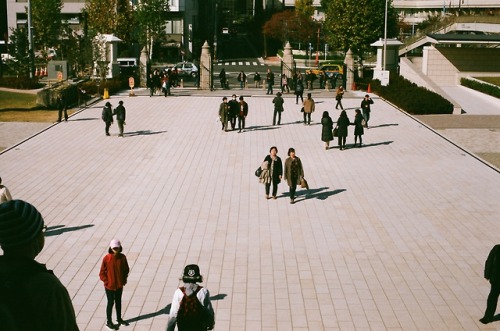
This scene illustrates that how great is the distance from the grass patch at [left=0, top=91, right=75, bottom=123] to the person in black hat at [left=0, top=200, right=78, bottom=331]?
29502 millimetres

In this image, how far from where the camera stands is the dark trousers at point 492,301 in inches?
407

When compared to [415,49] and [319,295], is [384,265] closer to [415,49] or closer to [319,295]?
[319,295]

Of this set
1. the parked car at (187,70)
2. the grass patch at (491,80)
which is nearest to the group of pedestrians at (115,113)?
the grass patch at (491,80)

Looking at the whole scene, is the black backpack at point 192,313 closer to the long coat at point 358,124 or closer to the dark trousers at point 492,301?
the dark trousers at point 492,301

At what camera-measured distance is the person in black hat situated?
246cm

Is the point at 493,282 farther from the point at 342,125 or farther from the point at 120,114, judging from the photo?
the point at 120,114

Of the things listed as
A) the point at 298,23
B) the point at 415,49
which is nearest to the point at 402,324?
the point at 415,49

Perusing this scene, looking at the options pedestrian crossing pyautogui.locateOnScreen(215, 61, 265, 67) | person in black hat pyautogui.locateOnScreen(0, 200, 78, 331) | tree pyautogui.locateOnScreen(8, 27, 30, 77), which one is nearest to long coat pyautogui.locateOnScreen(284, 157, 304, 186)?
person in black hat pyautogui.locateOnScreen(0, 200, 78, 331)

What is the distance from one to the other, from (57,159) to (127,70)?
28.4m

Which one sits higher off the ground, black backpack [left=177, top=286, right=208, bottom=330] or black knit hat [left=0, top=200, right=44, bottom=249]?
black knit hat [left=0, top=200, right=44, bottom=249]

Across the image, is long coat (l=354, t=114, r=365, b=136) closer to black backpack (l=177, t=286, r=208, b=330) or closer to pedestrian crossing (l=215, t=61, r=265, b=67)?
black backpack (l=177, t=286, r=208, b=330)

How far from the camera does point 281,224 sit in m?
15.6

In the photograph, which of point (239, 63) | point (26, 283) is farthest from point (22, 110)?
point (239, 63)

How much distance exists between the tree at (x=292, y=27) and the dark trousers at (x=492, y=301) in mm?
70208
